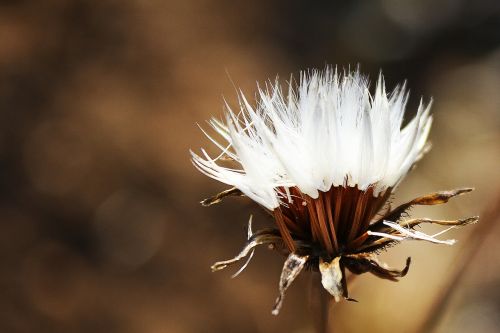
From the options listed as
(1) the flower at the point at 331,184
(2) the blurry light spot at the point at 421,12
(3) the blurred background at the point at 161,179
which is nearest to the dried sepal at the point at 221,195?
(1) the flower at the point at 331,184

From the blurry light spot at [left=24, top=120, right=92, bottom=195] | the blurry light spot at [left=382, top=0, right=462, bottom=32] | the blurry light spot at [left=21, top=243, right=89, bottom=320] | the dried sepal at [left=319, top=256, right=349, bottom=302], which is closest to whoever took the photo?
the dried sepal at [left=319, top=256, right=349, bottom=302]

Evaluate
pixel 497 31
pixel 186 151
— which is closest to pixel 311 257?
pixel 186 151

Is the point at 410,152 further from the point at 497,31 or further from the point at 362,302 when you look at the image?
the point at 497,31

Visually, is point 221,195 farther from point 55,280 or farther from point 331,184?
point 55,280

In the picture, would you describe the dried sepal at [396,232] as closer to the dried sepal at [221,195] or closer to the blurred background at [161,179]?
the dried sepal at [221,195]

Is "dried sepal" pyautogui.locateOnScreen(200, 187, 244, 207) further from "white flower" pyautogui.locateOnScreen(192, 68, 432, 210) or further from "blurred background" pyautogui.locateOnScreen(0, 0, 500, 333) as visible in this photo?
"blurred background" pyautogui.locateOnScreen(0, 0, 500, 333)

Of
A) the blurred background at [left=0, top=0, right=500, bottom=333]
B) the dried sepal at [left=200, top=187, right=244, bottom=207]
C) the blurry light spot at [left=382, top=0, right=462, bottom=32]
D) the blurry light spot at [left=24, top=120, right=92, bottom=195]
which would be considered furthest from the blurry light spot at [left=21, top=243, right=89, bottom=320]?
the blurry light spot at [left=382, top=0, right=462, bottom=32]
